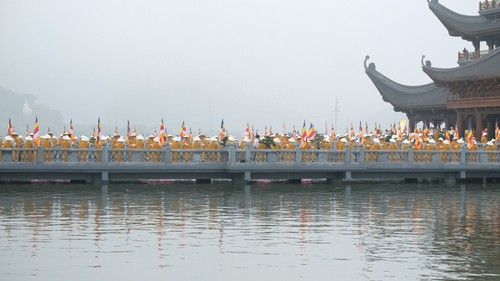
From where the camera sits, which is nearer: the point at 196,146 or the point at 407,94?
the point at 196,146

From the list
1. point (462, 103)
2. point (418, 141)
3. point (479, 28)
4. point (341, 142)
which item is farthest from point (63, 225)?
point (479, 28)

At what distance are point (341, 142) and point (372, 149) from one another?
1.32 meters

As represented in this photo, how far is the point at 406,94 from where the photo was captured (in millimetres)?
64750

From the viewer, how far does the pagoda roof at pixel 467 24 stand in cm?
5609

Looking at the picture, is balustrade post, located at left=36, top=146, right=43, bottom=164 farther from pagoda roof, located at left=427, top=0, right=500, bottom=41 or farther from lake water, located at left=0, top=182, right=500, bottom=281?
pagoda roof, located at left=427, top=0, right=500, bottom=41

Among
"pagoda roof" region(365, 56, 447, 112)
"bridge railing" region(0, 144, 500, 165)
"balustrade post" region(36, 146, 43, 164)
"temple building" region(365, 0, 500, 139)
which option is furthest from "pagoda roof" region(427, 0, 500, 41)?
"balustrade post" region(36, 146, 43, 164)

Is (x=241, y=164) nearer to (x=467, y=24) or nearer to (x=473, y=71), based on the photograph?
(x=473, y=71)

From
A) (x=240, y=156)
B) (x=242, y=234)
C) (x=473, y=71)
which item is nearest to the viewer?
(x=242, y=234)

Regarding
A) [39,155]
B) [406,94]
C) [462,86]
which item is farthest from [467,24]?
[39,155]

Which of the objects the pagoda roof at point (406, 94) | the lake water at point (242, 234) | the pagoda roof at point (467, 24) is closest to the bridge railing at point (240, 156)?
the lake water at point (242, 234)

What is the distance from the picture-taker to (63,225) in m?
21.7

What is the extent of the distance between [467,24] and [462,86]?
756 cm

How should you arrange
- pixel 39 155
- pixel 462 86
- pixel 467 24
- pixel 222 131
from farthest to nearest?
pixel 467 24
pixel 462 86
pixel 222 131
pixel 39 155

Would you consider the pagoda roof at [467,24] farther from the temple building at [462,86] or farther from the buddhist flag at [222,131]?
the buddhist flag at [222,131]
